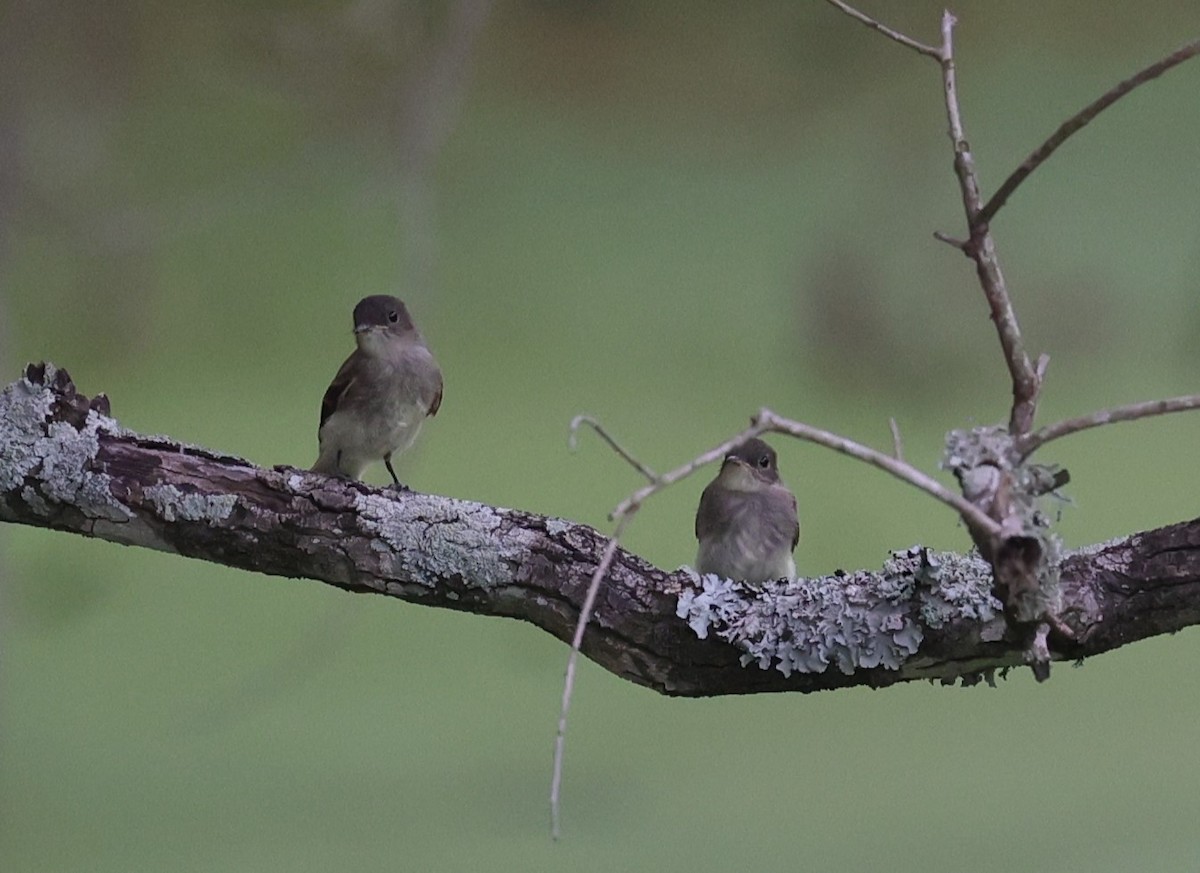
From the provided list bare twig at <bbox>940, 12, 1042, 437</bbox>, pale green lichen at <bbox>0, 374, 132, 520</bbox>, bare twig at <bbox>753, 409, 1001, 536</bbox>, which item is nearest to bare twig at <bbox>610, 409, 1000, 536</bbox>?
bare twig at <bbox>753, 409, 1001, 536</bbox>

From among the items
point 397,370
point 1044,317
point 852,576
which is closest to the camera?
point 852,576

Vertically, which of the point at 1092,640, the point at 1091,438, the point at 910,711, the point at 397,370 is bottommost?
the point at 1092,640

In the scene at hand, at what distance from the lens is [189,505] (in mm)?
1261

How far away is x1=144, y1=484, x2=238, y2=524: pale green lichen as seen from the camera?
49.6 inches

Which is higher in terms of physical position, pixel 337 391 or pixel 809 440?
pixel 337 391

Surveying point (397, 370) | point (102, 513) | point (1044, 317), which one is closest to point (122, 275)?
point (397, 370)

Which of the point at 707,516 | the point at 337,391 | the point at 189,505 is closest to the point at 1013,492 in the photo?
the point at 189,505

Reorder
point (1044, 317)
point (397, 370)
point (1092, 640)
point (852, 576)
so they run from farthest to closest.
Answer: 1. point (1044, 317)
2. point (397, 370)
3. point (852, 576)
4. point (1092, 640)

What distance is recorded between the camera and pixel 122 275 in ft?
8.18

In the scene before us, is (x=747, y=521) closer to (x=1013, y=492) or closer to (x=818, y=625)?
(x=818, y=625)

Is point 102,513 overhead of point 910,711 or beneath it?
beneath

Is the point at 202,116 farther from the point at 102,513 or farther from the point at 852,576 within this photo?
the point at 852,576

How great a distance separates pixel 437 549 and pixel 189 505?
0.20m

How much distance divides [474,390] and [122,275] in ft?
1.92
